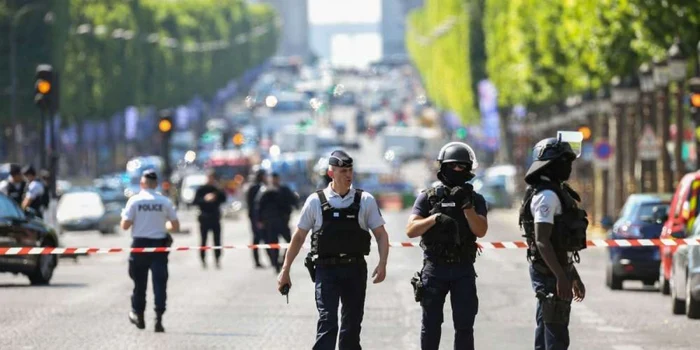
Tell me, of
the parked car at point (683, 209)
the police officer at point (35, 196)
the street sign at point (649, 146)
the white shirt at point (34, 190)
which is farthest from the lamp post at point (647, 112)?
the parked car at point (683, 209)

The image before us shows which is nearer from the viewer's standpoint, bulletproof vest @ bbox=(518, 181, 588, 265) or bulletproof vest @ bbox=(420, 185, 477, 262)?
bulletproof vest @ bbox=(518, 181, 588, 265)

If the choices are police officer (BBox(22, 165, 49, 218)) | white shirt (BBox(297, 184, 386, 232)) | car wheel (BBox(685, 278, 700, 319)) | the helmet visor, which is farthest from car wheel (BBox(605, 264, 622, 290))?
the helmet visor

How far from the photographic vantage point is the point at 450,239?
14.6m

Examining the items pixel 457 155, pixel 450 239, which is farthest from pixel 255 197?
pixel 457 155

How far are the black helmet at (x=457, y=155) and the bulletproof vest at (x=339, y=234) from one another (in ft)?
3.06

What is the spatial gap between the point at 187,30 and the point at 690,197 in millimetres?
125896

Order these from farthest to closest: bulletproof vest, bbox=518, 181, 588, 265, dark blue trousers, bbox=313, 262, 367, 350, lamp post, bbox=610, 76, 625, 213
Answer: lamp post, bbox=610, 76, 625, 213
dark blue trousers, bbox=313, 262, 367, 350
bulletproof vest, bbox=518, 181, 588, 265

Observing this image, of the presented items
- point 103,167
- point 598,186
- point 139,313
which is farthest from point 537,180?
point 103,167

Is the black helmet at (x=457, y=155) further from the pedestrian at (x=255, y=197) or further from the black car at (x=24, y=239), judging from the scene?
the pedestrian at (x=255, y=197)

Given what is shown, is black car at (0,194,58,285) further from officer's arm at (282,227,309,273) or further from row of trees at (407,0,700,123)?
row of trees at (407,0,700,123)

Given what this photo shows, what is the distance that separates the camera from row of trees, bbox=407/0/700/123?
43.0 m

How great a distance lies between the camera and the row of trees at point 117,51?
8538 cm

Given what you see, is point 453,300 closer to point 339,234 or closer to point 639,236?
point 339,234

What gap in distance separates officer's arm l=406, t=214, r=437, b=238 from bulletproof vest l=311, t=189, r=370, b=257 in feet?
2.05
